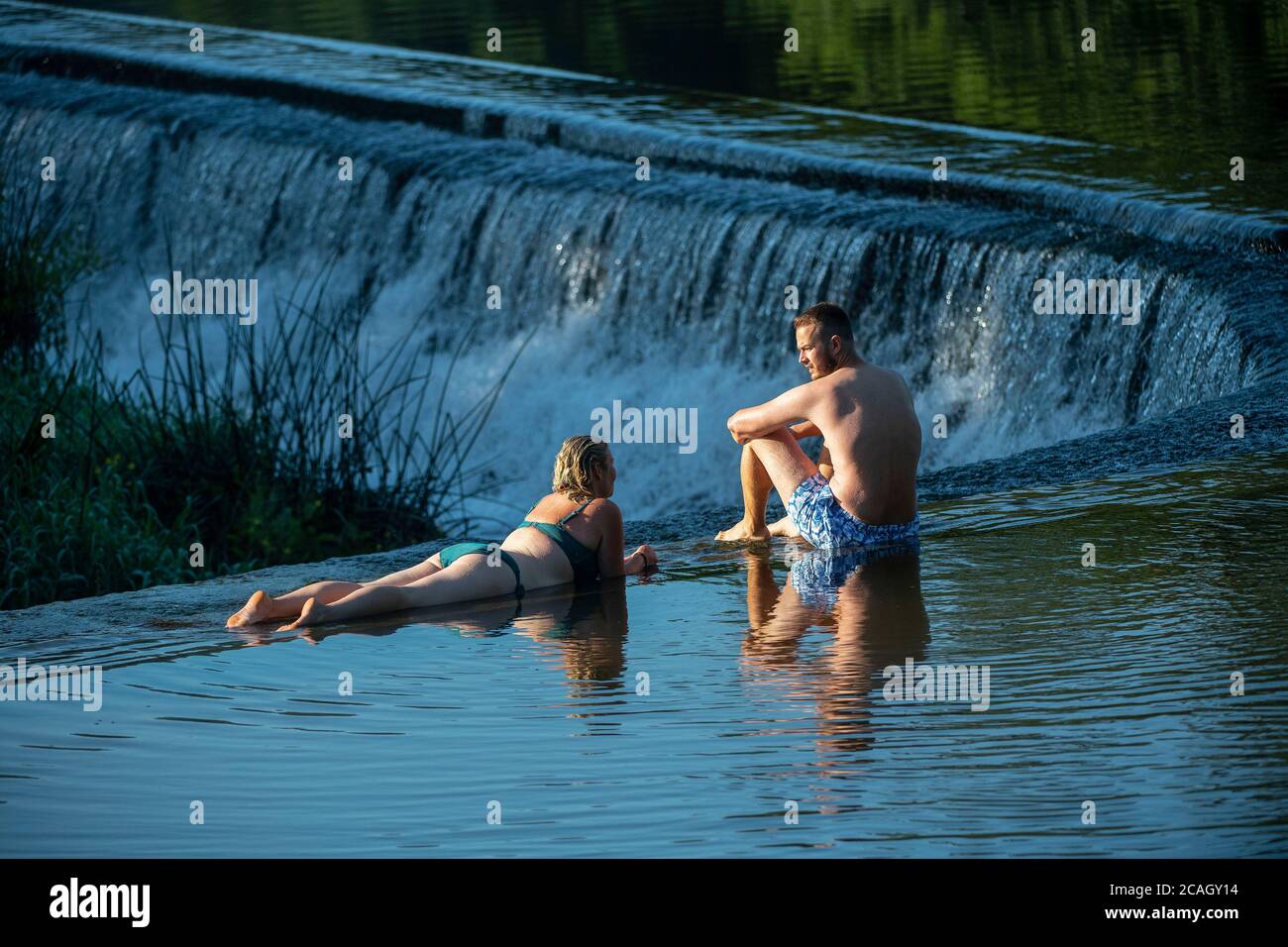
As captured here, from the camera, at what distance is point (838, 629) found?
538cm

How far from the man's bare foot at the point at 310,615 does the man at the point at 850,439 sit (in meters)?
1.58

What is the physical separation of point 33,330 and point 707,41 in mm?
7130

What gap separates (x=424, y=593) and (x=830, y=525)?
1.38 metres

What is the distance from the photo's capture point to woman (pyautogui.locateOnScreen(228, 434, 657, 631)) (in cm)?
589

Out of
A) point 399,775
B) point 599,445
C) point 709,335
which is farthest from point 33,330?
point 399,775

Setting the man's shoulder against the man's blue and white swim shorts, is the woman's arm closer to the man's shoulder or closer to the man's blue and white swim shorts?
the man's blue and white swim shorts

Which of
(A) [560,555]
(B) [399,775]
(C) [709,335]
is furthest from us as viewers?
(C) [709,335]

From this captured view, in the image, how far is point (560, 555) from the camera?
6113 millimetres

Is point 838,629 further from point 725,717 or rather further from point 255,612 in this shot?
point 255,612

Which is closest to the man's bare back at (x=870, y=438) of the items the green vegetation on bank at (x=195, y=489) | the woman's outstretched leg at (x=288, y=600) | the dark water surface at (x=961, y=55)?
the woman's outstretched leg at (x=288, y=600)

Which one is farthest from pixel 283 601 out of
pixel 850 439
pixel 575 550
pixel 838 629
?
pixel 850 439

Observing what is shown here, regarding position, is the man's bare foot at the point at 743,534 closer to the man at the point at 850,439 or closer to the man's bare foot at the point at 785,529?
the man's bare foot at the point at 785,529
